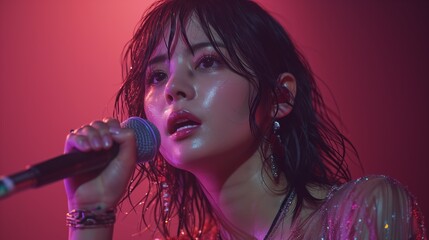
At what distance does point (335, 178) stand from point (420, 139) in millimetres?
705

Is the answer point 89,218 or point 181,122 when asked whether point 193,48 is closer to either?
point 181,122

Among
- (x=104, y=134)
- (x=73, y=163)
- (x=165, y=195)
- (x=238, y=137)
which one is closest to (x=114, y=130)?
(x=104, y=134)

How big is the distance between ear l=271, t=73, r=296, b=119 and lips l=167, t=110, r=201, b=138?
30 centimetres

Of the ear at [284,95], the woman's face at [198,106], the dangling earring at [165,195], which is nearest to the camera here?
the woman's face at [198,106]

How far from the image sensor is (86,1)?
84.5 inches

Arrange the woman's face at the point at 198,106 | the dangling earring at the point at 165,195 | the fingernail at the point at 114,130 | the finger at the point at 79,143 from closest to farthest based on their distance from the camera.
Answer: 1. the finger at the point at 79,143
2. the fingernail at the point at 114,130
3. the woman's face at the point at 198,106
4. the dangling earring at the point at 165,195

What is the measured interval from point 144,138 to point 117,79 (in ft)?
3.63

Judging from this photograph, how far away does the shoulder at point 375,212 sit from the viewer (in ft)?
3.53

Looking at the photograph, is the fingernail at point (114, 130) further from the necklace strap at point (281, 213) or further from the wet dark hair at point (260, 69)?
the necklace strap at point (281, 213)

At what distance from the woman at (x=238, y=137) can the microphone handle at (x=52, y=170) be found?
88 millimetres

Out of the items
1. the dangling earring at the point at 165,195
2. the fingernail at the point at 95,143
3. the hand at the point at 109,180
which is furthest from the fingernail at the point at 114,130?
the dangling earring at the point at 165,195

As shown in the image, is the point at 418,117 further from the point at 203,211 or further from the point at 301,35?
the point at 203,211

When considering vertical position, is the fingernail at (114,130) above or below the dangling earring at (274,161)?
above

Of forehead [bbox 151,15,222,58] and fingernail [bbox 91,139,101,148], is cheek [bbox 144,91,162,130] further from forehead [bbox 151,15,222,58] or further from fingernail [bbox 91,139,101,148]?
fingernail [bbox 91,139,101,148]
